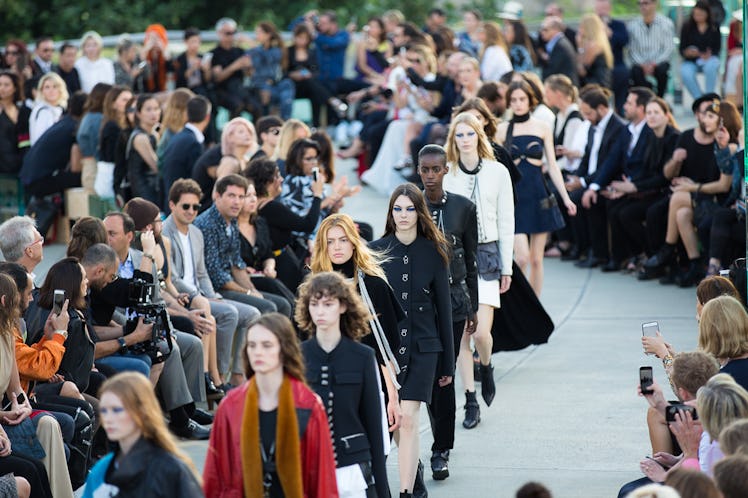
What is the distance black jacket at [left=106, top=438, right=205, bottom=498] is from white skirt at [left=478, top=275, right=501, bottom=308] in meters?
4.59

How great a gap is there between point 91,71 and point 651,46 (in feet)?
24.7

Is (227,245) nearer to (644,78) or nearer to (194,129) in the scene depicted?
(194,129)

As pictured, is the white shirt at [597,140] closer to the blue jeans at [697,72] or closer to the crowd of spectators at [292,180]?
the crowd of spectators at [292,180]

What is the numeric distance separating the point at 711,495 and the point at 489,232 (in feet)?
15.1

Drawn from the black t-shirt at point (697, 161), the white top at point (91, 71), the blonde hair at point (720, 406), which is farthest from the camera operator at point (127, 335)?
the white top at point (91, 71)

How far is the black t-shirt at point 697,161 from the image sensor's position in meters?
12.9

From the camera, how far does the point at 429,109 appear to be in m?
16.0

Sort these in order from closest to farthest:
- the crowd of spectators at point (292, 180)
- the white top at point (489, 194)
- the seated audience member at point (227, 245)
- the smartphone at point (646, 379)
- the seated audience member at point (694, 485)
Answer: the seated audience member at point (694, 485)
the smartphone at point (646, 379)
the crowd of spectators at point (292, 180)
the white top at point (489, 194)
the seated audience member at point (227, 245)

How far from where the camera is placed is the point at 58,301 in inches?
296

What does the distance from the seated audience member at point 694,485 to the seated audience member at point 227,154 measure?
22.8 ft

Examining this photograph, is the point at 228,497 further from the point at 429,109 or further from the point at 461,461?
the point at 429,109

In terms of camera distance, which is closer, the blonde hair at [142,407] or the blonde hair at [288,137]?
the blonde hair at [142,407]

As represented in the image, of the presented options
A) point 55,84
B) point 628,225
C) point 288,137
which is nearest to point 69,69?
point 55,84

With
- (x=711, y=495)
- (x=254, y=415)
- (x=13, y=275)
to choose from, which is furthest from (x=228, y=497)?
(x=13, y=275)
